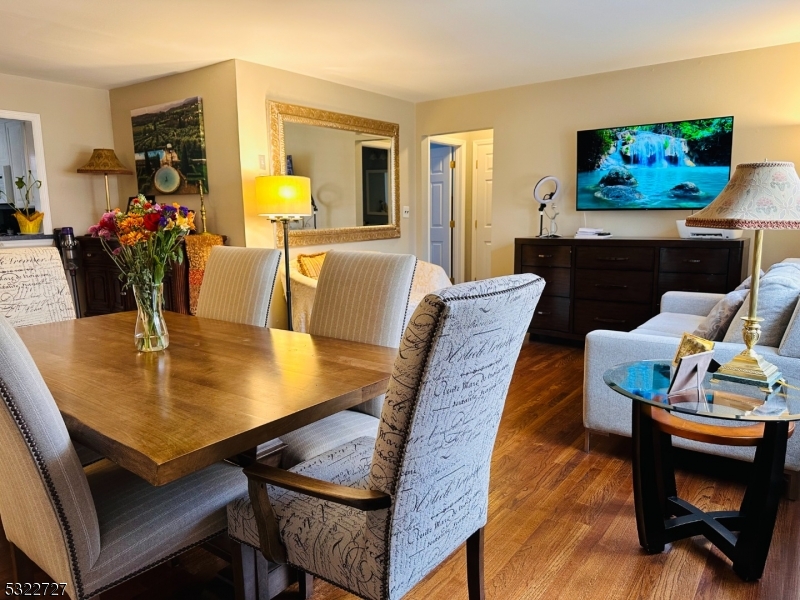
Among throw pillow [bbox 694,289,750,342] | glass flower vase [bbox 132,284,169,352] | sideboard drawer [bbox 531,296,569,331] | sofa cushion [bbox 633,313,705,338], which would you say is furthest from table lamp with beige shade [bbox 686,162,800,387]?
sideboard drawer [bbox 531,296,569,331]

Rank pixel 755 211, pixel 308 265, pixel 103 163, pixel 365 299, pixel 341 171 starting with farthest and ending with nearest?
pixel 341 171 < pixel 103 163 < pixel 308 265 < pixel 365 299 < pixel 755 211

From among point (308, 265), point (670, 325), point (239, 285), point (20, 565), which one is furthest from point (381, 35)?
point (20, 565)

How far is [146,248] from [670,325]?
2.87 meters

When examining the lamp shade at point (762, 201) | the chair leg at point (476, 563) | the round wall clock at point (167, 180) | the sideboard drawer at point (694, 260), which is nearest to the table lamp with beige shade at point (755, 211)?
the lamp shade at point (762, 201)

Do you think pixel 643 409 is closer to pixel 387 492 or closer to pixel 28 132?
pixel 387 492

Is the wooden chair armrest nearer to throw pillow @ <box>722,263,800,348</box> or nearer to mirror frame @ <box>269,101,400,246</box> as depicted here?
throw pillow @ <box>722,263,800,348</box>

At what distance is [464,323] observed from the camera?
3.23 feet

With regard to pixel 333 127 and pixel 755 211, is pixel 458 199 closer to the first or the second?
pixel 333 127

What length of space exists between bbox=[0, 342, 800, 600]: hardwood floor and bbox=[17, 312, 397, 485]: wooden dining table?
0.70m

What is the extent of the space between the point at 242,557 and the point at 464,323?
881 mm

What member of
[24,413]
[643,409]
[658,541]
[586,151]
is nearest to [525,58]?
[586,151]

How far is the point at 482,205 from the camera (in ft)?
23.1

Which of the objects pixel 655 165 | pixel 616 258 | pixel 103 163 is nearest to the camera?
pixel 616 258

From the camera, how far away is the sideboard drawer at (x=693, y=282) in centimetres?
396
